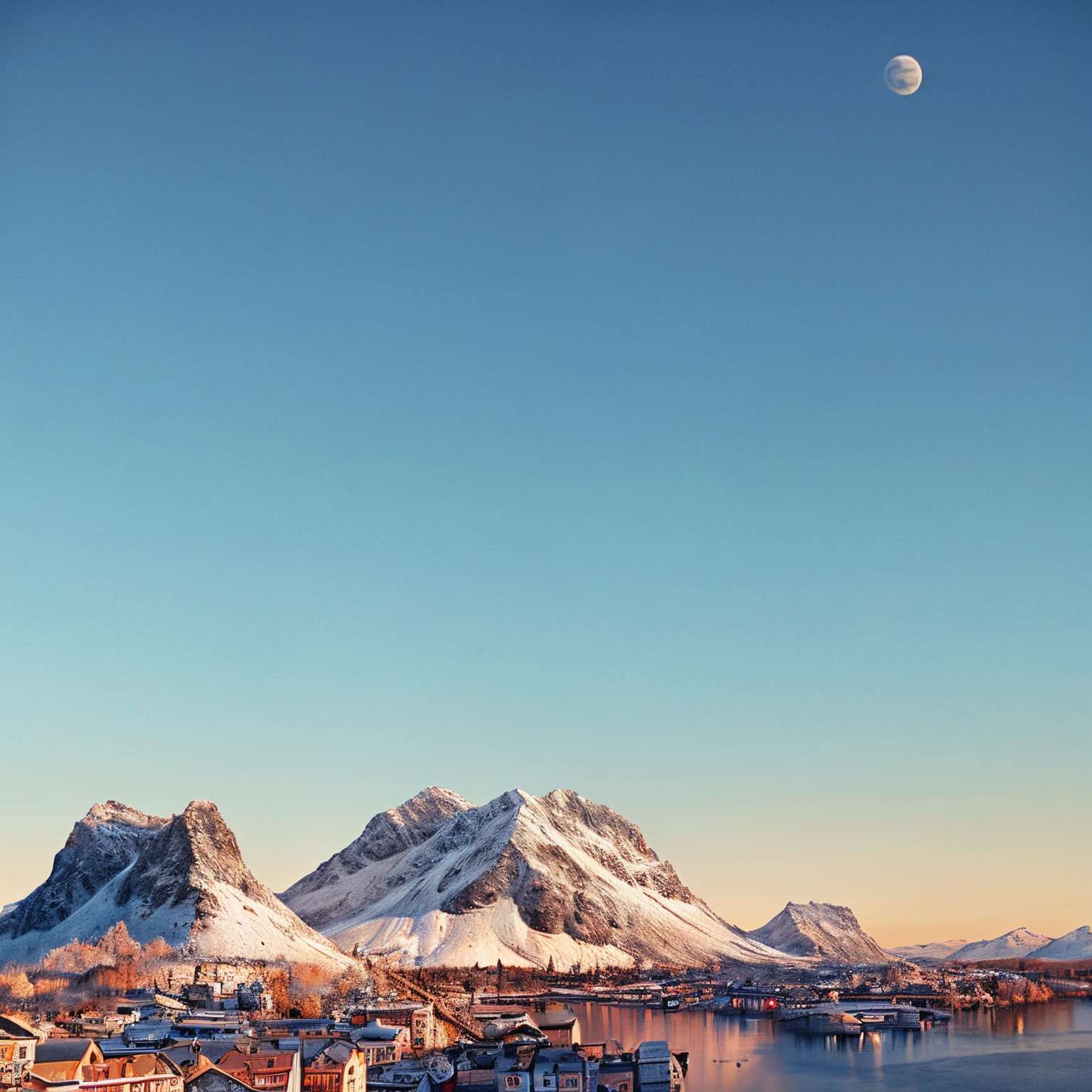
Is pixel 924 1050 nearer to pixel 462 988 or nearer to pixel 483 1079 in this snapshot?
pixel 483 1079

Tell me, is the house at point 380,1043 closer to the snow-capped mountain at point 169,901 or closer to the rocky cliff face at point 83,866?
the snow-capped mountain at point 169,901

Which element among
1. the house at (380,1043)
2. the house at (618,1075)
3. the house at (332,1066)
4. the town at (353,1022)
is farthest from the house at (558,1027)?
the house at (332,1066)

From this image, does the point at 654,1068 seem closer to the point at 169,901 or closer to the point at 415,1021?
the point at 415,1021

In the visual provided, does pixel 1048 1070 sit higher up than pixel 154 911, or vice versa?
pixel 154 911

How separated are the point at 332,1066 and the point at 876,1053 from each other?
185 ft

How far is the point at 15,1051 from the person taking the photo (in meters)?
53.8

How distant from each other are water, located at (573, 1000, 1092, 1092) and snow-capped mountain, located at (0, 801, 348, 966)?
39.0 meters

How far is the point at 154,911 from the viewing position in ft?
469

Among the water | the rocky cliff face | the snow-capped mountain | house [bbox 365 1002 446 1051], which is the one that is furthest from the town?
the rocky cliff face

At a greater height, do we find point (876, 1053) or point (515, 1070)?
point (515, 1070)

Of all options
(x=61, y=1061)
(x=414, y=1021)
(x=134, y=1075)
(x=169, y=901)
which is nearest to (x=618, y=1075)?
(x=414, y=1021)

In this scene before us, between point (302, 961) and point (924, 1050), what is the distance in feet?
225

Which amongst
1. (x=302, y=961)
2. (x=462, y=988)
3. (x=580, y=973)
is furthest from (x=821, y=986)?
(x=302, y=961)

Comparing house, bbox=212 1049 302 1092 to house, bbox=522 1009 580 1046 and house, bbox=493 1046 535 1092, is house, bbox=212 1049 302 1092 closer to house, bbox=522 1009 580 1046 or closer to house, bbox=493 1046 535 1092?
house, bbox=493 1046 535 1092
